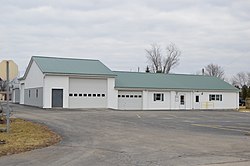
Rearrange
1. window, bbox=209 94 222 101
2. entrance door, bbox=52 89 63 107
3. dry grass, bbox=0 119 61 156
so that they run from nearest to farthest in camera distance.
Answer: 1. dry grass, bbox=0 119 61 156
2. entrance door, bbox=52 89 63 107
3. window, bbox=209 94 222 101

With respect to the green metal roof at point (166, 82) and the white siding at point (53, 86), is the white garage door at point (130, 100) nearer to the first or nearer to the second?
the green metal roof at point (166, 82)

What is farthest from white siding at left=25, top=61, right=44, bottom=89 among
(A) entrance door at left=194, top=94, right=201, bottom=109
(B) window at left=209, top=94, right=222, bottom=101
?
(B) window at left=209, top=94, right=222, bottom=101

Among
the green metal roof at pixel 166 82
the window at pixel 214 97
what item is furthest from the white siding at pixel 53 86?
the window at pixel 214 97

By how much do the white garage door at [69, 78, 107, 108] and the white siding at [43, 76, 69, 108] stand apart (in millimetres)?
721

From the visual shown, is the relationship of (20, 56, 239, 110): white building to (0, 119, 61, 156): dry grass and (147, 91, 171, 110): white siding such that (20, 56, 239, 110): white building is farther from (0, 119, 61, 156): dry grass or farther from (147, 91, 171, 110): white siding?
(0, 119, 61, 156): dry grass

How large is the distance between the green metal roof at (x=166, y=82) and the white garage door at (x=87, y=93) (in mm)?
2138

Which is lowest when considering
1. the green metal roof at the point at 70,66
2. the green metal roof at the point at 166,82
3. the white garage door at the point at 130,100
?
the white garage door at the point at 130,100

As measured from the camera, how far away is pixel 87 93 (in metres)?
42.8

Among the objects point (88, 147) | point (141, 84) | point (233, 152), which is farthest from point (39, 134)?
point (141, 84)

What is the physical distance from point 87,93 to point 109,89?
2.63 m

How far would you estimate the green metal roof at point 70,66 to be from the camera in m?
42.2

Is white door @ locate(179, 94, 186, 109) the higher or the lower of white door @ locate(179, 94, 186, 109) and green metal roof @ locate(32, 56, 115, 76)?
the lower

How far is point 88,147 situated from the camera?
12289 mm

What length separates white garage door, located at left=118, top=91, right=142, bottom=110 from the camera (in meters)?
45.3
